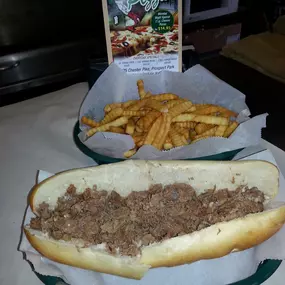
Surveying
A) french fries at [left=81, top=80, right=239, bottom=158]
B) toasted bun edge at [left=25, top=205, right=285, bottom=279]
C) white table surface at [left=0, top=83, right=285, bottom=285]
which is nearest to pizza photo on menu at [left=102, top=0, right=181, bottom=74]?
french fries at [left=81, top=80, right=239, bottom=158]

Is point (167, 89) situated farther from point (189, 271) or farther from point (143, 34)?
point (189, 271)

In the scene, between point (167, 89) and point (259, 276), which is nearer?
point (259, 276)

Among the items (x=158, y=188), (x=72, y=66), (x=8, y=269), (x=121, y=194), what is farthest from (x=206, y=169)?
(x=72, y=66)

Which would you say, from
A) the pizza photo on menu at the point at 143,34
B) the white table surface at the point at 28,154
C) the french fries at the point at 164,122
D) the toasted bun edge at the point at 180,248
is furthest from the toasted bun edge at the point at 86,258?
the pizza photo on menu at the point at 143,34

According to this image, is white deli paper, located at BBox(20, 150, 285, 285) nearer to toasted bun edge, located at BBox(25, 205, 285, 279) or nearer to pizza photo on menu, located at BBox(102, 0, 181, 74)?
toasted bun edge, located at BBox(25, 205, 285, 279)

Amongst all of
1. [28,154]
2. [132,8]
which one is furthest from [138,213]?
[132,8]

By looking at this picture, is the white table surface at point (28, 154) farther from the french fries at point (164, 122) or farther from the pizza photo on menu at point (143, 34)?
the pizza photo on menu at point (143, 34)
